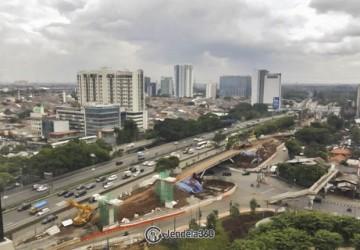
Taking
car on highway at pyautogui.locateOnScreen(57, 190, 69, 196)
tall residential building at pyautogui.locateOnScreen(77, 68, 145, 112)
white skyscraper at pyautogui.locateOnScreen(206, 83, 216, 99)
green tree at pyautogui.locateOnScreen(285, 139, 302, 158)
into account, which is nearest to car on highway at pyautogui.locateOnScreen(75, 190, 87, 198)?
car on highway at pyautogui.locateOnScreen(57, 190, 69, 196)

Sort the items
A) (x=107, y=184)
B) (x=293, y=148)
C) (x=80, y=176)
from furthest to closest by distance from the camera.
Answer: (x=293, y=148) < (x=80, y=176) < (x=107, y=184)

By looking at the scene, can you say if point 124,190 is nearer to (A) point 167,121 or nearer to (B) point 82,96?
(A) point 167,121

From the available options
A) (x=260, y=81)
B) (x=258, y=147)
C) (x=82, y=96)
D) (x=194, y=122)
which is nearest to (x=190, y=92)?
(x=260, y=81)

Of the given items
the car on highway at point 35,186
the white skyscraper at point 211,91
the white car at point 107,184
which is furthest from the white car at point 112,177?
the white skyscraper at point 211,91

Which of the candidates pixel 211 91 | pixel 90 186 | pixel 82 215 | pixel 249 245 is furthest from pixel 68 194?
pixel 211 91

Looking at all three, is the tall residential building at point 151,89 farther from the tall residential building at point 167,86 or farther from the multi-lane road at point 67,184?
the multi-lane road at point 67,184

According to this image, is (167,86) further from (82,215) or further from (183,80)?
(82,215)
